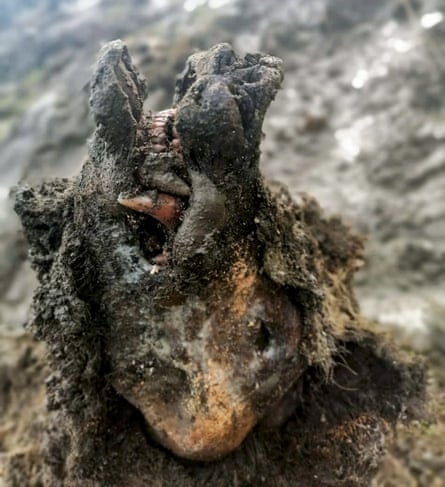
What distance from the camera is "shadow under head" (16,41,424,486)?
94 centimetres

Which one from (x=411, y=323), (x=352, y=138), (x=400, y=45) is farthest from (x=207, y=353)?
(x=400, y=45)

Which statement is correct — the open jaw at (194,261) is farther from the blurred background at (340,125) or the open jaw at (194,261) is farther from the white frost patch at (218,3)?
the white frost patch at (218,3)

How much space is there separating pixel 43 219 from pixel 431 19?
2.97 metres

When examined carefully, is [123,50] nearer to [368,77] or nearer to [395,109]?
[395,109]

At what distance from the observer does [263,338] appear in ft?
3.76

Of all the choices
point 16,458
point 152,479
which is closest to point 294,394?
point 152,479

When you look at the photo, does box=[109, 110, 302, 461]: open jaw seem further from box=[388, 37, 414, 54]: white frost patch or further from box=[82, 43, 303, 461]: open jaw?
box=[388, 37, 414, 54]: white frost patch

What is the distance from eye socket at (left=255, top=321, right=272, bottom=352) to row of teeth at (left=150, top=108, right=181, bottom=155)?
39 cm

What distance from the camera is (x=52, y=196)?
1.17 meters

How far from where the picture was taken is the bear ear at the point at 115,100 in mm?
911

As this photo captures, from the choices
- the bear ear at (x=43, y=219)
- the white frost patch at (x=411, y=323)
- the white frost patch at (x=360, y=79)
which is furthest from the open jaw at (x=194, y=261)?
the white frost patch at (x=360, y=79)

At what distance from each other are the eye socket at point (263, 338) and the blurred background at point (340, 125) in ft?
4.31

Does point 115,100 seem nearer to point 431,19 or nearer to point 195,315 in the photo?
point 195,315

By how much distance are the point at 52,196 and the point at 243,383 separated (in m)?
0.54
